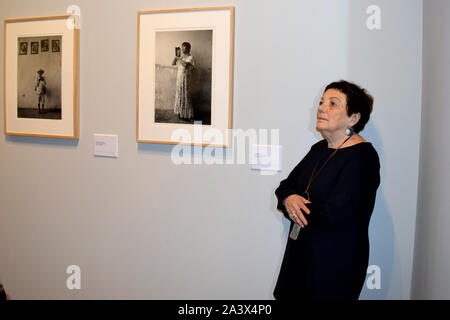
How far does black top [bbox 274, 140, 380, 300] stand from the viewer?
1.44 metres

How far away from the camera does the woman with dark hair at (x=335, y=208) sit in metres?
1.45

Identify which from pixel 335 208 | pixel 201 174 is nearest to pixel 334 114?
pixel 335 208

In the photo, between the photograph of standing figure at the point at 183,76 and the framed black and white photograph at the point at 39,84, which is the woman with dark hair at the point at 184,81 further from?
the framed black and white photograph at the point at 39,84

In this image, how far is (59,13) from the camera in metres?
2.32

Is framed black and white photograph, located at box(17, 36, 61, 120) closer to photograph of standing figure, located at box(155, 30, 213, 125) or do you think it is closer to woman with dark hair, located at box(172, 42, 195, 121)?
photograph of standing figure, located at box(155, 30, 213, 125)

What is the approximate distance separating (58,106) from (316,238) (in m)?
1.69

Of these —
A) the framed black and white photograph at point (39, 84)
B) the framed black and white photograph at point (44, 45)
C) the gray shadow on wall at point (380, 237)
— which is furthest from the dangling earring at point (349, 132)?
the framed black and white photograph at point (44, 45)

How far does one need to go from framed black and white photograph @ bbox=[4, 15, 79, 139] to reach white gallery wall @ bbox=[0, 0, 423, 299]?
7 centimetres

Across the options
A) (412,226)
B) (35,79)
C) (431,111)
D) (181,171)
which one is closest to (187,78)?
(181,171)

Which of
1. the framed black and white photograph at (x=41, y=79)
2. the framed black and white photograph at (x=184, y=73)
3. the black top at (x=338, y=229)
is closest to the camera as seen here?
the black top at (x=338, y=229)

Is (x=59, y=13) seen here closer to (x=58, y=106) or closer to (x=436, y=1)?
(x=58, y=106)

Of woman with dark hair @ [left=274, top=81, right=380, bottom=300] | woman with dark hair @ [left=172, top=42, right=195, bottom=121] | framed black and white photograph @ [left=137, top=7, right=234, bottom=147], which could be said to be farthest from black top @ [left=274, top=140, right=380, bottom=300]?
woman with dark hair @ [left=172, top=42, right=195, bottom=121]

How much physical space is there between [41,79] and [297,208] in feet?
5.74
